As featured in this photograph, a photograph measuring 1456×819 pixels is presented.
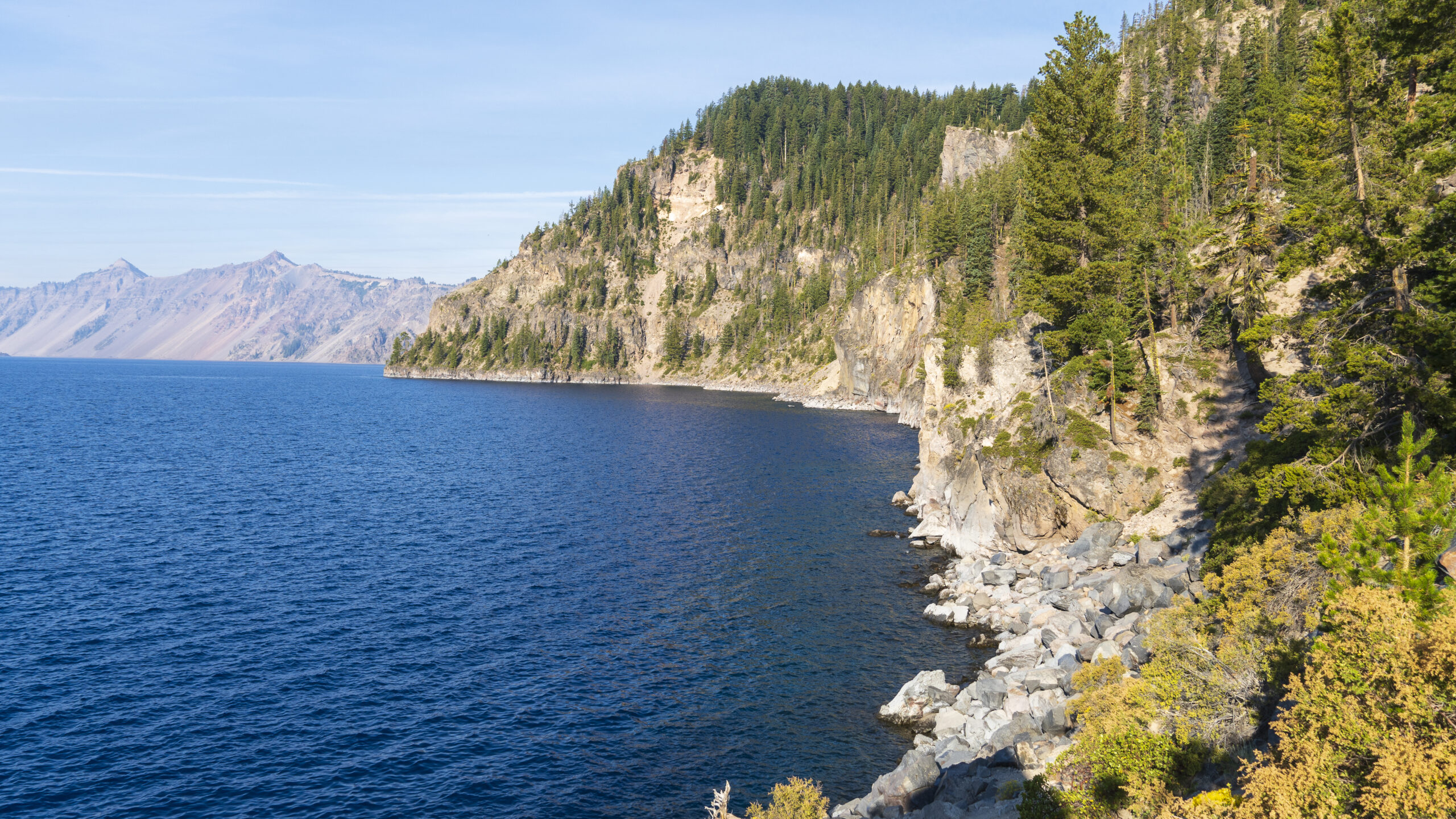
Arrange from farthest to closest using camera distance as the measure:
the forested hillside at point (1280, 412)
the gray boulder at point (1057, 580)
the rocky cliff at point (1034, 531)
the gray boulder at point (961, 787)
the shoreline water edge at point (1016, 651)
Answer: the gray boulder at point (1057, 580) → the rocky cliff at point (1034, 531) → the shoreline water edge at point (1016, 651) → the gray boulder at point (961, 787) → the forested hillside at point (1280, 412)

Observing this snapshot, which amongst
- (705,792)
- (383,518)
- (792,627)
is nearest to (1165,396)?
(792,627)

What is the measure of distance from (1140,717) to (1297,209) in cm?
2274

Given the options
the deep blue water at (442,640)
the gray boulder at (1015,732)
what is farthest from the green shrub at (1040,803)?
the deep blue water at (442,640)

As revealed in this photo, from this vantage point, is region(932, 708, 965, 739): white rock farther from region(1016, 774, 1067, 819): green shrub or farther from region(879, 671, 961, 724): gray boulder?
region(1016, 774, 1067, 819): green shrub

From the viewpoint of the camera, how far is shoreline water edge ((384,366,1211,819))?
26828 mm

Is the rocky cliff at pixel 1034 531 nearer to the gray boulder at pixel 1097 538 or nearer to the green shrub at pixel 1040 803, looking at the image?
the gray boulder at pixel 1097 538

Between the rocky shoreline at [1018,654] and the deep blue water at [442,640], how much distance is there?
226cm

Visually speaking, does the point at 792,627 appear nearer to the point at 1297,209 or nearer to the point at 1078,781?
the point at 1078,781

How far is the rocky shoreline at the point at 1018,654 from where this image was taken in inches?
1057

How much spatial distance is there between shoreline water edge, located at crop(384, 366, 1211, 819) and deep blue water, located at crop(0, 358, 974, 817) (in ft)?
7.22

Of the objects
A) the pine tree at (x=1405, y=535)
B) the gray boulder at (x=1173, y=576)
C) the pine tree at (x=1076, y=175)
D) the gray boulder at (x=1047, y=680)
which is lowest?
the gray boulder at (x=1047, y=680)

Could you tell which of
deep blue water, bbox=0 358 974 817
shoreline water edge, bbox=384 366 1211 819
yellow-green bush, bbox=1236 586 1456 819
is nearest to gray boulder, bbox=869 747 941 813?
shoreline water edge, bbox=384 366 1211 819

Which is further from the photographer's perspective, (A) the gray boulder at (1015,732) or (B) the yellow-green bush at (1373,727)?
(A) the gray boulder at (1015,732)

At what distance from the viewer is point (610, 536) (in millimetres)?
63250
